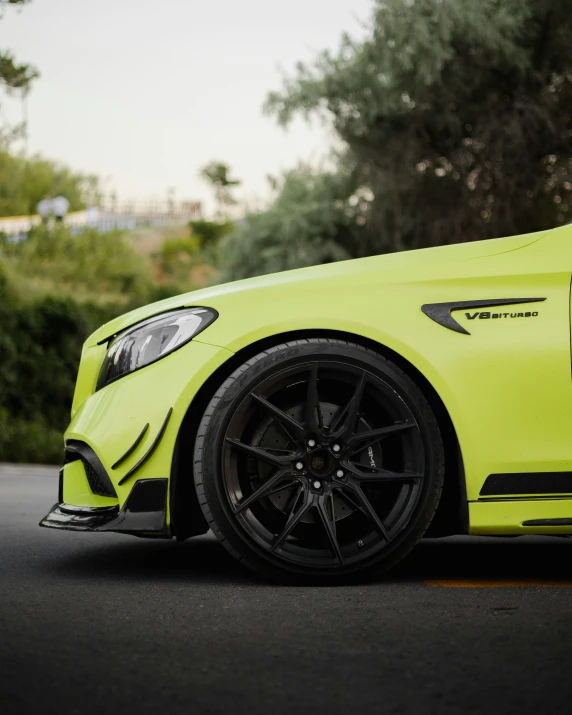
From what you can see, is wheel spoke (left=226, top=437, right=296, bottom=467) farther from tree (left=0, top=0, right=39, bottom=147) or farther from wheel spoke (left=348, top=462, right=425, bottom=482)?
tree (left=0, top=0, right=39, bottom=147)

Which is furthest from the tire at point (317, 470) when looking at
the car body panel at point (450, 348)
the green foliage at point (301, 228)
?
the green foliage at point (301, 228)

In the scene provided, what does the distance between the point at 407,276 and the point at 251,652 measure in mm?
1653

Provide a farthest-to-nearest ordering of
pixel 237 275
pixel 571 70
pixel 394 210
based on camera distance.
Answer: pixel 237 275 < pixel 394 210 < pixel 571 70

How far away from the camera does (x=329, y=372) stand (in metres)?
3.75

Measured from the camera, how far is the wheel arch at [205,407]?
3.75m

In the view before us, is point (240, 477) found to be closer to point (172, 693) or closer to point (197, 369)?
point (197, 369)

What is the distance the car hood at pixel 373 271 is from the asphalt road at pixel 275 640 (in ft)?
3.53

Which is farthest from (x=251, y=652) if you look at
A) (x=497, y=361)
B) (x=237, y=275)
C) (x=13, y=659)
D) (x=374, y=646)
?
(x=237, y=275)

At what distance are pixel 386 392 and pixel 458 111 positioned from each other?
15.4 meters

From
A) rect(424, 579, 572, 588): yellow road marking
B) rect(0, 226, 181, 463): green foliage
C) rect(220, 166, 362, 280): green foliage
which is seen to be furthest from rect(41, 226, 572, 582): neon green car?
rect(220, 166, 362, 280): green foliage

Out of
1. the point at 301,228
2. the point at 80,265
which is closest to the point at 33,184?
the point at 80,265

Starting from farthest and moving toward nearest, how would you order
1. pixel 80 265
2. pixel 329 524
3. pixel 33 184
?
1. pixel 33 184
2. pixel 80 265
3. pixel 329 524

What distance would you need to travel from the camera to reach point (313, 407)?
365 cm

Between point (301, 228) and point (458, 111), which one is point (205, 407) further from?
point (301, 228)
